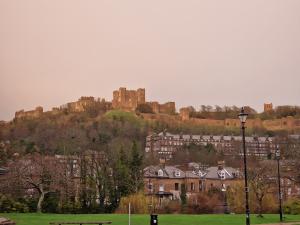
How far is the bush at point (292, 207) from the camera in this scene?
157 ft

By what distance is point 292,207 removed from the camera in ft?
159

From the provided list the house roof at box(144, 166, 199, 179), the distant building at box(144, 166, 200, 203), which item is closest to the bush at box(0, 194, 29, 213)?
the distant building at box(144, 166, 200, 203)

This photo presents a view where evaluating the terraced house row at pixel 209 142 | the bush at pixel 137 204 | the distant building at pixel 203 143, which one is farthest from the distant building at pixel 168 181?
the distant building at pixel 203 143

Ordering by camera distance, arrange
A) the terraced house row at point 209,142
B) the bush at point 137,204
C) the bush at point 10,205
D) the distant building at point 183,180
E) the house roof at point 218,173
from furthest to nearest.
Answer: the terraced house row at point 209,142
the house roof at point 218,173
the distant building at point 183,180
the bush at point 137,204
the bush at point 10,205

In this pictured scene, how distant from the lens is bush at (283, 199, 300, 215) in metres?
47.9

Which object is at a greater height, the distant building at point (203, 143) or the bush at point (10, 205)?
the distant building at point (203, 143)

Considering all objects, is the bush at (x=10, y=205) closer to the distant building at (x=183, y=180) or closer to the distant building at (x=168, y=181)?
the distant building at (x=183, y=180)

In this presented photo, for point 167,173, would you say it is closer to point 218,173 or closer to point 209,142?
point 218,173

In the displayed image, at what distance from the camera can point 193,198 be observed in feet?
185

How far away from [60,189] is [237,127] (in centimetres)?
13324

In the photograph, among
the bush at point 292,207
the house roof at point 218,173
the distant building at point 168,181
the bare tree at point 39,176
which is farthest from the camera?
the house roof at point 218,173

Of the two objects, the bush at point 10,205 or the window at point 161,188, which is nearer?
the bush at point 10,205

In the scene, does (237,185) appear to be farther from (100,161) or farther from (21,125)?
(21,125)

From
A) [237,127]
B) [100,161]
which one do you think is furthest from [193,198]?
[237,127]
